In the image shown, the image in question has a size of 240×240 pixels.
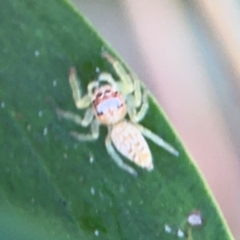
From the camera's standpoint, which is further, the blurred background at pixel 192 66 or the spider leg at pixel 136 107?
the blurred background at pixel 192 66

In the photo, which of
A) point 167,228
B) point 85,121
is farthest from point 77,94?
point 167,228

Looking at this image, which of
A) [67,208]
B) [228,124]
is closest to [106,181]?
[67,208]

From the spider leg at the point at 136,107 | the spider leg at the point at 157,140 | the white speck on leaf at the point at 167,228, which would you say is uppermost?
the spider leg at the point at 136,107

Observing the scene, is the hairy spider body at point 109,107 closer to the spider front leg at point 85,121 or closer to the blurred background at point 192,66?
the spider front leg at point 85,121

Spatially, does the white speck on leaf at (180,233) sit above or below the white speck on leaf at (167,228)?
below

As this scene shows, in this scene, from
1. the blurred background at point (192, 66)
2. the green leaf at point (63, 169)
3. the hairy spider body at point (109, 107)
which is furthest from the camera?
the blurred background at point (192, 66)

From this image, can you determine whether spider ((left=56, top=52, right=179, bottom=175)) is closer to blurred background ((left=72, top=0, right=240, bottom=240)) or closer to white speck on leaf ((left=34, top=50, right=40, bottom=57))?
white speck on leaf ((left=34, top=50, right=40, bottom=57))

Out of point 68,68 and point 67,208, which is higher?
point 68,68

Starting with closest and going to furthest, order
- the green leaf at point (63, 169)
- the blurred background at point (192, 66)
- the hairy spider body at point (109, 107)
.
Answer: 1. the green leaf at point (63, 169)
2. the hairy spider body at point (109, 107)
3. the blurred background at point (192, 66)

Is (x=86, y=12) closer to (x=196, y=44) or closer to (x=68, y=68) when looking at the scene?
(x=196, y=44)

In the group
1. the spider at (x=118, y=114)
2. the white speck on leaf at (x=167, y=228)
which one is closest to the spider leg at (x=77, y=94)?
the spider at (x=118, y=114)
